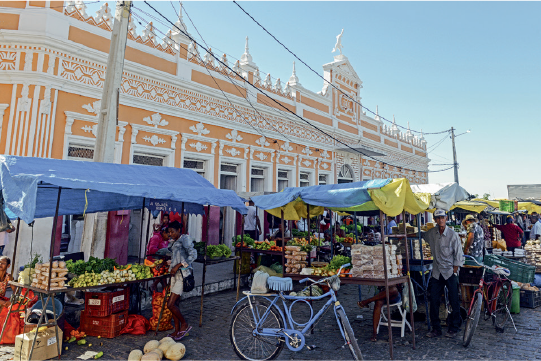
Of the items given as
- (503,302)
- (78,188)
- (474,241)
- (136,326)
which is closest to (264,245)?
(136,326)

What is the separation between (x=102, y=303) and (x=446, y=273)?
5750mm

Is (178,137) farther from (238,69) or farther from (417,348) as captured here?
(417,348)

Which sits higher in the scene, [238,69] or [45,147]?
[238,69]

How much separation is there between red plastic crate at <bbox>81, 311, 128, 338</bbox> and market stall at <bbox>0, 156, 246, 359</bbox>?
63 cm

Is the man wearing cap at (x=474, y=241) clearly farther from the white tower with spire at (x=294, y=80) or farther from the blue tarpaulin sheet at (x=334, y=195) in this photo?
the white tower with spire at (x=294, y=80)

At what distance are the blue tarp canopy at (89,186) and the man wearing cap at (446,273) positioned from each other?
371cm

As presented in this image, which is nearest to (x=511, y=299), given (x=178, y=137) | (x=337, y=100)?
(x=178, y=137)

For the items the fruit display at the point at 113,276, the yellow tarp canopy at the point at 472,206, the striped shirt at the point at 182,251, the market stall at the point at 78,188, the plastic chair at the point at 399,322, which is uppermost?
the yellow tarp canopy at the point at 472,206

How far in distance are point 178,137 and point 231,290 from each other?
18.3 ft

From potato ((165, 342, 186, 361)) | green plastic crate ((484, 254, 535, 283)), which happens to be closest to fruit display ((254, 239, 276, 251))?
potato ((165, 342, 186, 361))

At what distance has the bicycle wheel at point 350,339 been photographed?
434 centimetres

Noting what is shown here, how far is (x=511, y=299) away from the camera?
6633 millimetres

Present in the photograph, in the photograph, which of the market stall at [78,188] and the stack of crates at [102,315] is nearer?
the market stall at [78,188]

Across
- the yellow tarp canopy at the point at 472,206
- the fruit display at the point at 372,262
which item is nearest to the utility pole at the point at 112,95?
the fruit display at the point at 372,262
